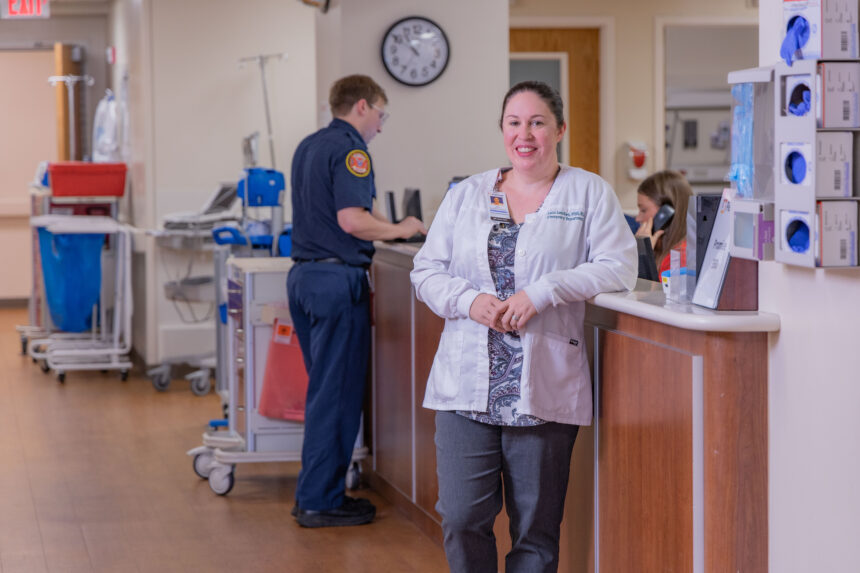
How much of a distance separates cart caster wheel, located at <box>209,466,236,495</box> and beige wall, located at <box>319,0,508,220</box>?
1.63 metres

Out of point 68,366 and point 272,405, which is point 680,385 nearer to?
point 272,405

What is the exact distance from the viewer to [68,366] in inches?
315

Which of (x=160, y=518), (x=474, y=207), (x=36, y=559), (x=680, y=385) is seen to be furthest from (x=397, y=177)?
(x=680, y=385)

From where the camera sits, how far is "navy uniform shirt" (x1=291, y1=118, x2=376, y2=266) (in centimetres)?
434

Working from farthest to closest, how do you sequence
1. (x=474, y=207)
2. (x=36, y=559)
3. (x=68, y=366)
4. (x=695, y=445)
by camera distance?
(x=68, y=366)
(x=36, y=559)
(x=474, y=207)
(x=695, y=445)

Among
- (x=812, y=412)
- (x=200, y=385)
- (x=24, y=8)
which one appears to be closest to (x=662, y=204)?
(x=812, y=412)

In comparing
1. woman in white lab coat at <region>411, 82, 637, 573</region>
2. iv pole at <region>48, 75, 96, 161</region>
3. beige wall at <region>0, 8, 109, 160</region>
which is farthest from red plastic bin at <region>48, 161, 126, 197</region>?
woman in white lab coat at <region>411, 82, 637, 573</region>

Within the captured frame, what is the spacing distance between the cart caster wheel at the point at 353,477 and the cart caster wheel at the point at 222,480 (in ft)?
1.65

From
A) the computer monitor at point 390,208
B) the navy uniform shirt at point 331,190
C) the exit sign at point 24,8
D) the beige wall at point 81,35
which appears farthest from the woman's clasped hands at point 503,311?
the beige wall at point 81,35

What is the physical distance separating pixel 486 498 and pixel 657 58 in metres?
Result: 5.82

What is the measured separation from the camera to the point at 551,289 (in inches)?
107

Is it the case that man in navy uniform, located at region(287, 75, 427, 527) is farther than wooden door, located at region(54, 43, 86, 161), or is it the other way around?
wooden door, located at region(54, 43, 86, 161)

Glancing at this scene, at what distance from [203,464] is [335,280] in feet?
4.66

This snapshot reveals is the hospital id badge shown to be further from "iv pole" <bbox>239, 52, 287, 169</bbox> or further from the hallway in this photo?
"iv pole" <bbox>239, 52, 287, 169</bbox>
